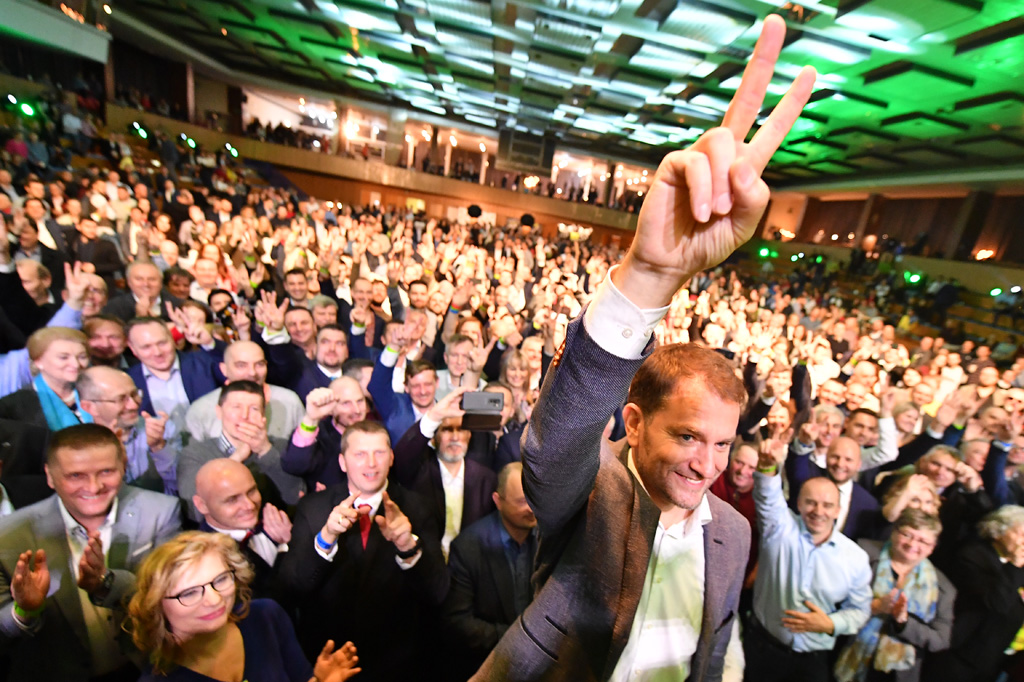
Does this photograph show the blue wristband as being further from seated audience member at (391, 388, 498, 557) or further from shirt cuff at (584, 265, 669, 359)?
shirt cuff at (584, 265, 669, 359)

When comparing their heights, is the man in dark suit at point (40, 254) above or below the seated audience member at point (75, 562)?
above

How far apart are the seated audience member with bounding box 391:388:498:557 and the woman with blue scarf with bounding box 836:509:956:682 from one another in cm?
194

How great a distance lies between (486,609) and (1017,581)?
9.24ft

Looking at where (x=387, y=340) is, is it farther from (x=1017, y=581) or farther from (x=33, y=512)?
(x=1017, y=581)

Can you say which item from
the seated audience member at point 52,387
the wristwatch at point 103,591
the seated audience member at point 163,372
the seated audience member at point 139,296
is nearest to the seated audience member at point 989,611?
the wristwatch at point 103,591

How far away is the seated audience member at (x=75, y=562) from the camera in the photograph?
1478 millimetres

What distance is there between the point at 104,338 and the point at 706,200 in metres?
3.64

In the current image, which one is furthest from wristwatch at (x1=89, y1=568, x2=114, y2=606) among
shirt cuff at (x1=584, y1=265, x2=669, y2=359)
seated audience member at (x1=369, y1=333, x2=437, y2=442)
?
shirt cuff at (x1=584, y1=265, x2=669, y2=359)

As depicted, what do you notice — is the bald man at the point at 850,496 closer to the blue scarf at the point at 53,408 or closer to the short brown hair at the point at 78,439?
the short brown hair at the point at 78,439

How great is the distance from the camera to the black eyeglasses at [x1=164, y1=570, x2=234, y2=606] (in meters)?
1.33

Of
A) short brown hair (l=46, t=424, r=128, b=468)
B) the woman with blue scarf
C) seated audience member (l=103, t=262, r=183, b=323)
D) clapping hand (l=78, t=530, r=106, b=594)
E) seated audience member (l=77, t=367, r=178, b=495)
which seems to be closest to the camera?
clapping hand (l=78, t=530, r=106, b=594)

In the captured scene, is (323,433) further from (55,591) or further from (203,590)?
(203,590)

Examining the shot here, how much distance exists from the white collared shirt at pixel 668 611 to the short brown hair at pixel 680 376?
0.51 ft

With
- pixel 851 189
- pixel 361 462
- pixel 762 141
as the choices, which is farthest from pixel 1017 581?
pixel 851 189
